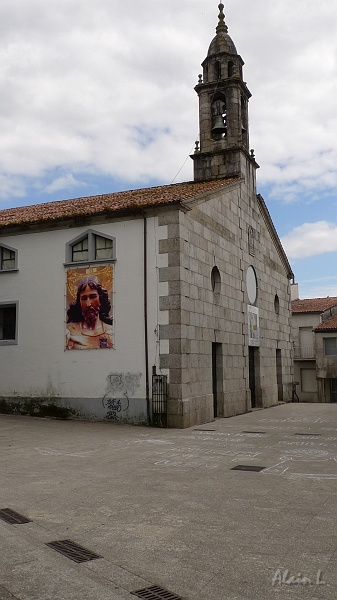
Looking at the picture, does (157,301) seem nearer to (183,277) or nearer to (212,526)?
(183,277)

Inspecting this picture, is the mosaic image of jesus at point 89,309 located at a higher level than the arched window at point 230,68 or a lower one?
lower

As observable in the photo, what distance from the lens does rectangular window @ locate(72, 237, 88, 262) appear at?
17.4m

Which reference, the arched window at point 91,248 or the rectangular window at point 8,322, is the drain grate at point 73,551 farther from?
the rectangular window at point 8,322

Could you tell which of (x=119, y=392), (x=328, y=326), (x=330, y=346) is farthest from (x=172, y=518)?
(x=330, y=346)

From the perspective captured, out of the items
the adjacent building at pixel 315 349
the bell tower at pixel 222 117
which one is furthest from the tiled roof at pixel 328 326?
the bell tower at pixel 222 117

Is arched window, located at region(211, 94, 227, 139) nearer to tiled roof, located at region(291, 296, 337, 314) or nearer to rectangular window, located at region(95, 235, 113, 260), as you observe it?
rectangular window, located at region(95, 235, 113, 260)

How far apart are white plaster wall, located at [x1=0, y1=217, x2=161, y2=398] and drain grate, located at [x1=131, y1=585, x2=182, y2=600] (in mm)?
11577

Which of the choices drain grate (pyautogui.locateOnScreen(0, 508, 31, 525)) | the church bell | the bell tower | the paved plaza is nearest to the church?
the bell tower

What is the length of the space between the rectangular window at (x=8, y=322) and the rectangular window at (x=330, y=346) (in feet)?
87.7

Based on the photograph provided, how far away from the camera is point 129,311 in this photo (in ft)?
53.3

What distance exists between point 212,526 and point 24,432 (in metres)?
9.14

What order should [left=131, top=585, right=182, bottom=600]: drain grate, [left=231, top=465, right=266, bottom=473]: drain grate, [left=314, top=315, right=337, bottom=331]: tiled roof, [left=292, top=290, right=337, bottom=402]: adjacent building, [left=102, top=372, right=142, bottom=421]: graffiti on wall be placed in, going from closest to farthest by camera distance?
[left=131, top=585, right=182, bottom=600]: drain grate, [left=231, top=465, right=266, bottom=473]: drain grate, [left=102, top=372, right=142, bottom=421]: graffiti on wall, [left=314, top=315, right=337, bottom=331]: tiled roof, [left=292, top=290, right=337, bottom=402]: adjacent building

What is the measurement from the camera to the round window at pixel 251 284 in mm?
22875

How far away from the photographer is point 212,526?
228 inches
